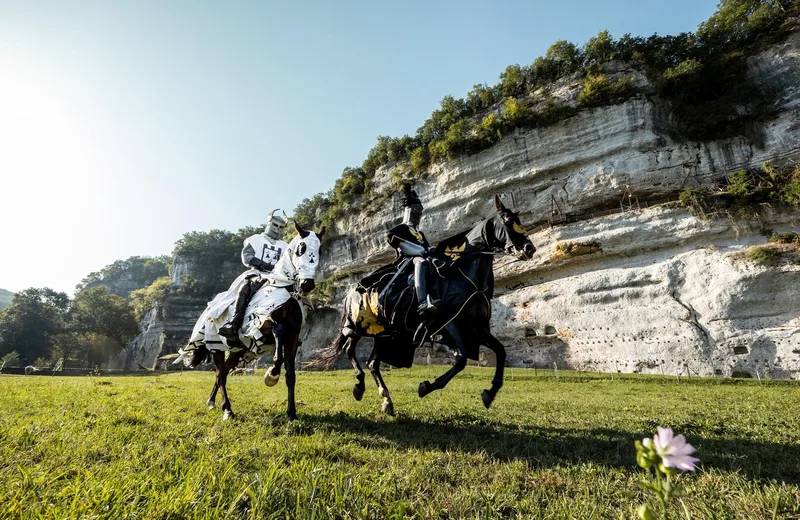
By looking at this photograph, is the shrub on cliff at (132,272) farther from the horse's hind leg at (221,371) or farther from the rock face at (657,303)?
the horse's hind leg at (221,371)

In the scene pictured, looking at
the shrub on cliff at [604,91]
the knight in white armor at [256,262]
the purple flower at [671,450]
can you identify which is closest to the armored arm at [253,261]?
the knight in white armor at [256,262]

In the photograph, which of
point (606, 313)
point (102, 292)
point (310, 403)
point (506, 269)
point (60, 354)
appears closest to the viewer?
point (310, 403)

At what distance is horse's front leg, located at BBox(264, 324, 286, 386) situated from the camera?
535 centimetres

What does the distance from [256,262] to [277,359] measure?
7.50 feet

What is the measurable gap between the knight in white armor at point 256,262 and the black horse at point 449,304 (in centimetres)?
188

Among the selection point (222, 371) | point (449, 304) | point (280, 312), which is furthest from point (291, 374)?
point (449, 304)

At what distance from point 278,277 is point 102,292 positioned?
6916 centimetres

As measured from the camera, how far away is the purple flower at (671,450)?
2.84ft

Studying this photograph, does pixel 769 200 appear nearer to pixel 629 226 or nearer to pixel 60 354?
pixel 629 226

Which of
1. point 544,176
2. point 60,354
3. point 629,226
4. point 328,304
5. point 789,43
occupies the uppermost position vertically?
point 789,43

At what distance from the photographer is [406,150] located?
33344 millimetres

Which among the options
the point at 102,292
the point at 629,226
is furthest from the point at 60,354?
the point at 629,226

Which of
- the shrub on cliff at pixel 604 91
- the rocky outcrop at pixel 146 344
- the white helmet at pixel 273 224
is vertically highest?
the shrub on cliff at pixel 604 91

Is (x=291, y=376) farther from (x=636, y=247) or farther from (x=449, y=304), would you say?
(x=636, y=247)
